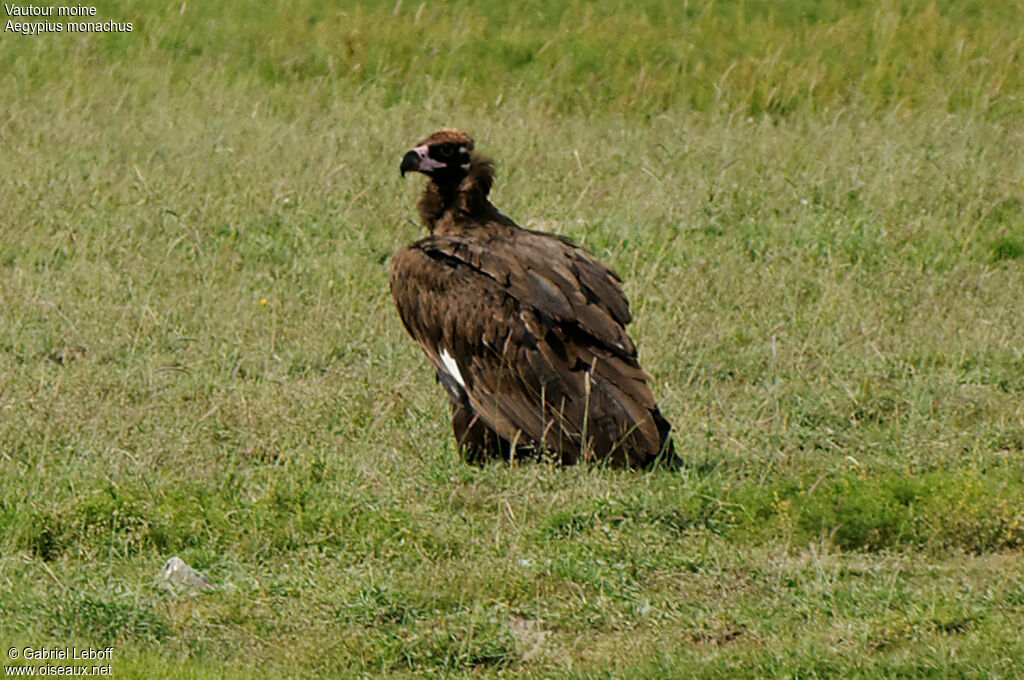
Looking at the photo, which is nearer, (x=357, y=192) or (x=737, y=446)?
(x=737, y=446)

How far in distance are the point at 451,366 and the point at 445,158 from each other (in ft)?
4.35

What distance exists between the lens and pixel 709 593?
6277mm

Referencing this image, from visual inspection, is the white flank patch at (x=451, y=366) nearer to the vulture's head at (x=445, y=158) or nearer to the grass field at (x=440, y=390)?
the grass field at (x=440, y=390)

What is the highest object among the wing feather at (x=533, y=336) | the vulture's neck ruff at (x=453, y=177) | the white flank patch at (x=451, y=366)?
the vulture's neck ruff at (x=453, y=177)

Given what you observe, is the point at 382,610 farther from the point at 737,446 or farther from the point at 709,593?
the point at 737,446

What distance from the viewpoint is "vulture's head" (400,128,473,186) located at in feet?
28.2

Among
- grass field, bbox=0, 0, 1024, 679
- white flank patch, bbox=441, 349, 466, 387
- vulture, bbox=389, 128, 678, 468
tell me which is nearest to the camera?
grass field, bbox=0, 0, 1024, 679

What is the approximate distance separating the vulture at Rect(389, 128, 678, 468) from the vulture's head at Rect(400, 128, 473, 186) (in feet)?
1.53

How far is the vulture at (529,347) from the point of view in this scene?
7.45 m

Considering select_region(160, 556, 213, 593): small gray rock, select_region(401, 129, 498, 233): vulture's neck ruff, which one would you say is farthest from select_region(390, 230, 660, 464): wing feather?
select_region(160, 556, 213, 593): small gray rock

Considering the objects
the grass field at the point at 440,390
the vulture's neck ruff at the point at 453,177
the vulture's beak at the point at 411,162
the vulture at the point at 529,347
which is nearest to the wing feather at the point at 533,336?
the vulture at the point at 529,347

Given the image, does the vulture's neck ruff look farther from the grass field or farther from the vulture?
the grass field

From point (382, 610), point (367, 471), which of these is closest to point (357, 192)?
point (367, 471)

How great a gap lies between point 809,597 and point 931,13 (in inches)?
470
